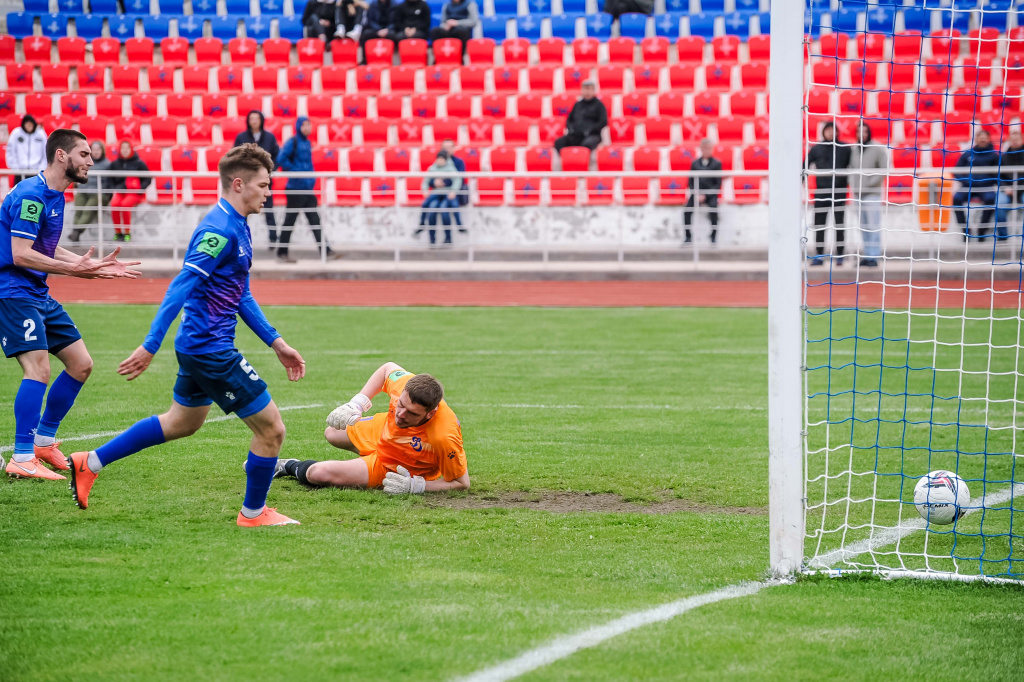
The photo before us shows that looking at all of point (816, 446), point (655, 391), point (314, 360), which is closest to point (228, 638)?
point (816, 446)

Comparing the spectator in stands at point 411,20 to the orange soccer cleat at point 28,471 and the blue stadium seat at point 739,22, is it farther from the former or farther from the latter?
the orange soccer cleat at point 28,471

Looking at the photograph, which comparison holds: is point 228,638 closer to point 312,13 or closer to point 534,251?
point 534,251

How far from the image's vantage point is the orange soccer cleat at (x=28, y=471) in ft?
20.2

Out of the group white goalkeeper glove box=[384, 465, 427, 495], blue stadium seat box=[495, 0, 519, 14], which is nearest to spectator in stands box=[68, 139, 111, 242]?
blue stadium seat box=[495, 0, 519, 14]

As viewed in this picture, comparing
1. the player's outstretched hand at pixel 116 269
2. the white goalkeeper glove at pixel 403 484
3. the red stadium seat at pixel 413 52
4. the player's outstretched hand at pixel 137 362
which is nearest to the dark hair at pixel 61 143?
the player's outstretched hand at pixel 116 269

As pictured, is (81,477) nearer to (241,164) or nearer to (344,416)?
(344,416)

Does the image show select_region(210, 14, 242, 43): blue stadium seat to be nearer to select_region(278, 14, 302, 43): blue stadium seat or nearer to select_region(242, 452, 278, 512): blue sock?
select_region(278, 14, 302, 43): blue stadium seat

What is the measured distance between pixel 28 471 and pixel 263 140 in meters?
12.7

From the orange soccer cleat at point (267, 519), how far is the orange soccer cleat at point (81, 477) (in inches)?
34.0

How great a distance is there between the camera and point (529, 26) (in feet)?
77.7

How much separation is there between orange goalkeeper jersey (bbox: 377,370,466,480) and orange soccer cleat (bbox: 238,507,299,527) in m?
0.89

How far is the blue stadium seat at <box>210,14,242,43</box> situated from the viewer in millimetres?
24031

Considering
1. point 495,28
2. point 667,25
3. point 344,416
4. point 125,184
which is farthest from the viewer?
→ point 495,28

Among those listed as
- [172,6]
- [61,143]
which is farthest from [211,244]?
[172,6]
